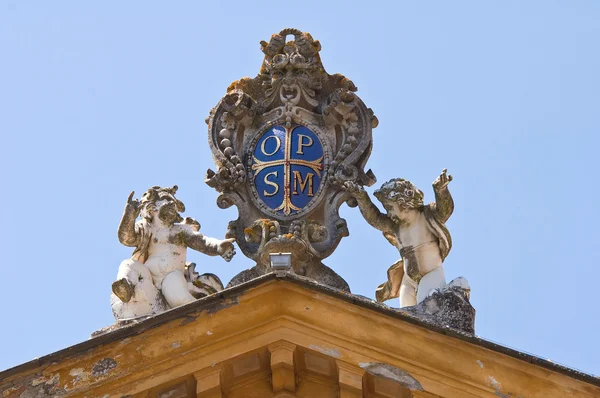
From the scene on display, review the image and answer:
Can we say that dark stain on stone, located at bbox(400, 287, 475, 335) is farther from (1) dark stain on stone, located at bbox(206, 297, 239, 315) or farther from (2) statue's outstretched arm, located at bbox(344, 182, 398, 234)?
(1) dark stain on stone, located at bbox(206, 297, 239, 315)

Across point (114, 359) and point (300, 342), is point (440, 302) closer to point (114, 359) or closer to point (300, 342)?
point (300, 342)

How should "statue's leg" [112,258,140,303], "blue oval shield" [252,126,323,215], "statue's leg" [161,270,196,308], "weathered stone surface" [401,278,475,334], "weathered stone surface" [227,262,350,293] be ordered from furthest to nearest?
"blue oval shield" [252,126,323,215] < "weathered stone surface" [227,262,350,293] < "statue's leg" [161,270,196,308] < "statue's leg" [112,258,140,303] < "weathered stone surface" [401,278,475,334]

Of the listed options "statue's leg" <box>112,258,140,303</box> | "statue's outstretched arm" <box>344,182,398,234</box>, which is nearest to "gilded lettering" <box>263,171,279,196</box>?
"statue's outstretched arm" <box>344,182,398,234</box>

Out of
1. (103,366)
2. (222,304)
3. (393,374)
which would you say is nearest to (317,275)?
(222,304)

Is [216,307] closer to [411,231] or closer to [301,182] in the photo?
[411,231]

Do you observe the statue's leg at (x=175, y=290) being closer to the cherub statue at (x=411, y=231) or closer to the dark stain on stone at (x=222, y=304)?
the dark stain on stone at (x=222, y=304)

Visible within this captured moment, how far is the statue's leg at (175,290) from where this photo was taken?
1878 centimetres

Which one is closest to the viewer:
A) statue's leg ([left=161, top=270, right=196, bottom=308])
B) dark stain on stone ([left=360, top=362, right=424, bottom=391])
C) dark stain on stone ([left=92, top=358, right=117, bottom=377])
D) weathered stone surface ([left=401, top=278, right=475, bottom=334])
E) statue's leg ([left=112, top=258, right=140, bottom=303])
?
dark stain on stone ([left=360, top=362, right=424, bottom=391])

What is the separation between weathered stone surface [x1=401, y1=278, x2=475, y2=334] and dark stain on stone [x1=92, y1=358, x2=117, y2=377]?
2.67 metres

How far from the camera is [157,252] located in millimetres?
19203

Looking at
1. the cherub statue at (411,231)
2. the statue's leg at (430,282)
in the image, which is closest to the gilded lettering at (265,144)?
the cherub statue at (411,231)

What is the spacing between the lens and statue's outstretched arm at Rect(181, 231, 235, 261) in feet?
62.5

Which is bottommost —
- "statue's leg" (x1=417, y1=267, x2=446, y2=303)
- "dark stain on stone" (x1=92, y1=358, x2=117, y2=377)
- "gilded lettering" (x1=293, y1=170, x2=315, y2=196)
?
"dark stain on stone" (x1=92, y1=358, x2=117, y2=377)

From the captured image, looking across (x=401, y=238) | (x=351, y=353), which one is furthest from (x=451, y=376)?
(x=401, y=238)
